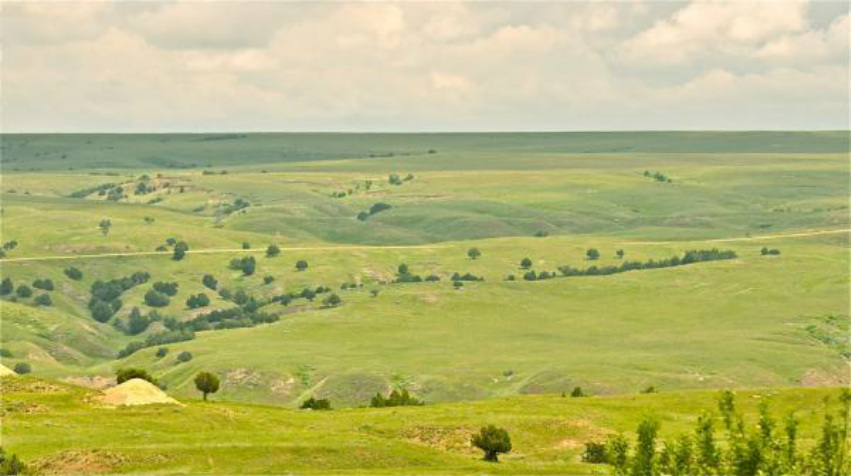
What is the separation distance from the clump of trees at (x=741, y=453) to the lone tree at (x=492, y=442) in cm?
3032

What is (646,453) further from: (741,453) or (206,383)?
(206,383)

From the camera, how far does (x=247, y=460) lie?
248ft

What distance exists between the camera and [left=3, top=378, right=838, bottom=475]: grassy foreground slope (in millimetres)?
75125

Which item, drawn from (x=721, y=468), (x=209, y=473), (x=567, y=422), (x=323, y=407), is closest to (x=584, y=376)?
(x=323, y=407)

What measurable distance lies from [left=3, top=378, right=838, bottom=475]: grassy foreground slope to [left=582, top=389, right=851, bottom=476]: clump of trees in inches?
124

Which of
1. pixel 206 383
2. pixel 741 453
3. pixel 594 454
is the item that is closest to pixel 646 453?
pixel 741 453

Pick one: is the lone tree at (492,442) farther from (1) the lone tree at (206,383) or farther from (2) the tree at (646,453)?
(1) the lone tree at (206,383)

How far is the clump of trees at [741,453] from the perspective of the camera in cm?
4744

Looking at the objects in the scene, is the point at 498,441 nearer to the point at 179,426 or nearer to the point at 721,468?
the point at 179,426

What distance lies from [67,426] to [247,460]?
14.5 metres

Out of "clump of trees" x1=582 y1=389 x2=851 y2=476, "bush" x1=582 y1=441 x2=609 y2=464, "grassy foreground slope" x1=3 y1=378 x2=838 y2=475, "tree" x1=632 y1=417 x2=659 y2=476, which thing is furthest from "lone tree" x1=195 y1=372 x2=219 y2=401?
"tree" x1=632 y1=417 x2=659 y2=476

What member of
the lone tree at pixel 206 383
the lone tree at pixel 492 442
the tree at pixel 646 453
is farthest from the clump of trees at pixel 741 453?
the lone tree at pixel 206 383

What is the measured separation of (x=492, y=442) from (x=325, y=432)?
11844 millimetres

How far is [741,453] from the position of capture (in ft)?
161
